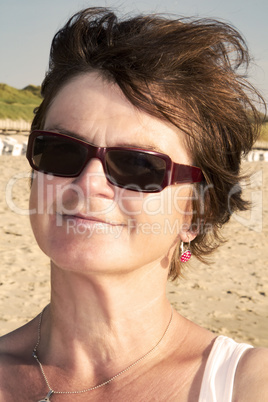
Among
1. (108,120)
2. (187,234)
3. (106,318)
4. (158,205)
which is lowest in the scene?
(106,318)

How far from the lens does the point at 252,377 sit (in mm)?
1794

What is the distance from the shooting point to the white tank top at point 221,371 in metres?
1.82

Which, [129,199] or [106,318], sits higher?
[129,199]

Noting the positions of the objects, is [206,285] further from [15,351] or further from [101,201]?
[101,201]

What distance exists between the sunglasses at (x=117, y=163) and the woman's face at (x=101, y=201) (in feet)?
0.07

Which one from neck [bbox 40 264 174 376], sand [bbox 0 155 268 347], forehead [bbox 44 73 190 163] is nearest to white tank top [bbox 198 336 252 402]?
neck [bbox 40 264 174 376]

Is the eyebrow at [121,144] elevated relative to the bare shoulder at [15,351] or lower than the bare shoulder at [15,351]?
elevated

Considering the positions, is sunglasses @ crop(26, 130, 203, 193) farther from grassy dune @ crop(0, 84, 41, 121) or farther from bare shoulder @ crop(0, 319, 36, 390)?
grassy dune @ crop(0, 84, 41, 121)

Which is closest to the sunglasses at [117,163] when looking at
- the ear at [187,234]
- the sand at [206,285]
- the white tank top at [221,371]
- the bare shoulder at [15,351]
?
the ear at [187,234]

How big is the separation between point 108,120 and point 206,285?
22.5 ft

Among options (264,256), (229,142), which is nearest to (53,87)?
(229,142)

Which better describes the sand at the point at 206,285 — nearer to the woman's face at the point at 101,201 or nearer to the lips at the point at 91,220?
the woman's face at the point at 101,201

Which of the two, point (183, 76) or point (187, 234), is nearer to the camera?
point (183, 76)

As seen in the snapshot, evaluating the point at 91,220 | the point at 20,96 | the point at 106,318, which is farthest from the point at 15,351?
the point at 20,96
